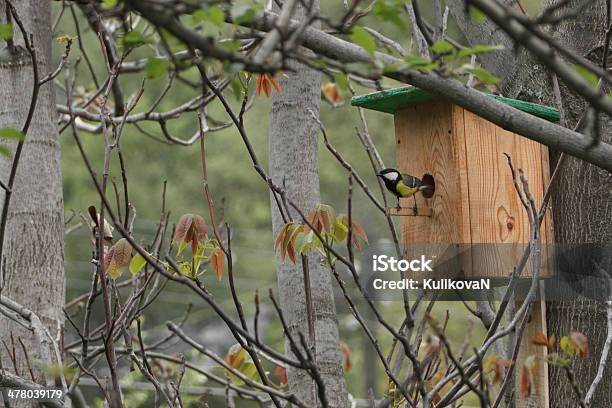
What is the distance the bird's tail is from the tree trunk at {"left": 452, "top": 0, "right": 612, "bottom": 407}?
0.46 m

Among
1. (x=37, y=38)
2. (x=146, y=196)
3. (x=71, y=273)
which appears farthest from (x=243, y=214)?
(x=37, y=38)

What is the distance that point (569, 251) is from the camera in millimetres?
3082

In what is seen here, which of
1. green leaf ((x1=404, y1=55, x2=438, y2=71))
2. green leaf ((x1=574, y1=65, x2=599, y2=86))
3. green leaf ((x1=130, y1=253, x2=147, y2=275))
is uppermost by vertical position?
green leaf ((x1=404, y1=55, x2=438, y2=71))

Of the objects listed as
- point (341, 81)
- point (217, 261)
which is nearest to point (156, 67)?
point (341, 81)

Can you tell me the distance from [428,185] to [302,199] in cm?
58

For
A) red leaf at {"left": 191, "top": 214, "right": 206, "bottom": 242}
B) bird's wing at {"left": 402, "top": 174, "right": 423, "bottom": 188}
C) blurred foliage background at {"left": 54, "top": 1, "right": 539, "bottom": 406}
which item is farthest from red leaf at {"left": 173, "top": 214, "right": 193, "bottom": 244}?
blurred foliage background at {"left": 54, "top": 1, "right": 539, "bottom": 406}

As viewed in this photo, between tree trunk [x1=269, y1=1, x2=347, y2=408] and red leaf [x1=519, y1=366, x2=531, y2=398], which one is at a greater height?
Result: tree trunk [x1=269, y1=1, x2=347, y2=408]

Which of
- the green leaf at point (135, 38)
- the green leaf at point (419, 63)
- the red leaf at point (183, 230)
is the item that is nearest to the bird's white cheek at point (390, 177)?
the red leaf at point (183, 230)

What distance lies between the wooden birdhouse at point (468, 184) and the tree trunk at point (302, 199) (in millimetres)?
252

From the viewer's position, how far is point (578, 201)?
304 cm

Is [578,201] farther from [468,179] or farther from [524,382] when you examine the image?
[524,382]

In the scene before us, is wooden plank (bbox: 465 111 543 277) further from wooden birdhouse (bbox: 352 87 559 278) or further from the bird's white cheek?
the bird's white cheek

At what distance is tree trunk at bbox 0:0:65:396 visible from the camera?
9.87 ft

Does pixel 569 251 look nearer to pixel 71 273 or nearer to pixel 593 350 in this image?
pixel 593 350
